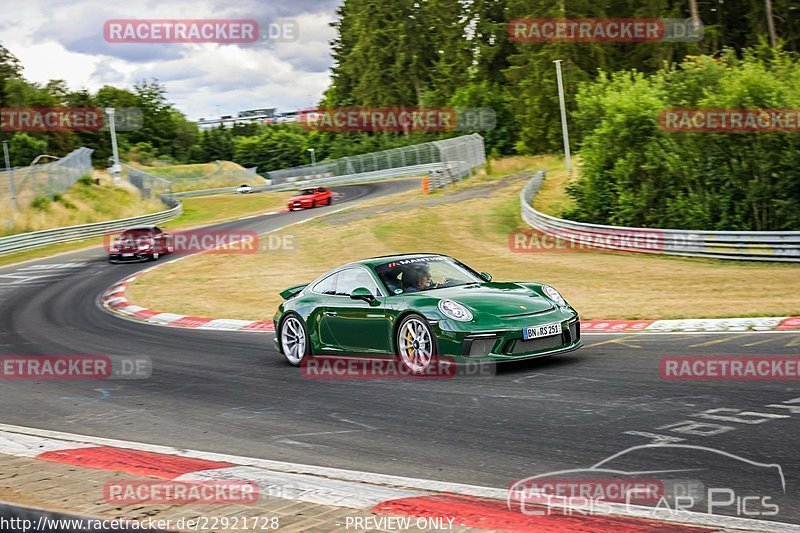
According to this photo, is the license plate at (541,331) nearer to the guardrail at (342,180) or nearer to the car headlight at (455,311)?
the car headlight at (455,311)

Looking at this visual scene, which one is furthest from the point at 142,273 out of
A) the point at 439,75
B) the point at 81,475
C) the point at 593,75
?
the point at 439,75

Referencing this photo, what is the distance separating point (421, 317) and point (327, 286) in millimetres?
1971

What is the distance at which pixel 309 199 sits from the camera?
171ft

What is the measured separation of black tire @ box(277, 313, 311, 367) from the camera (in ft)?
38.4

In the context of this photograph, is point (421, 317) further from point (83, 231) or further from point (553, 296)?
point (83, 231)

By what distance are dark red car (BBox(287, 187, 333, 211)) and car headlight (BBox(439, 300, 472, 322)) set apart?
140ft

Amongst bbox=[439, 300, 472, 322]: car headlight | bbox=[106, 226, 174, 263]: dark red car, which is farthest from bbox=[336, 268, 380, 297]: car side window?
bbox=[106, 226, 174, 263]: dark red car

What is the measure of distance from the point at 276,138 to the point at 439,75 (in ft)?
125

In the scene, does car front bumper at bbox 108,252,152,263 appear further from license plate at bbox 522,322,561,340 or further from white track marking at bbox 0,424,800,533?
license plate at bbox 522,322,561,340

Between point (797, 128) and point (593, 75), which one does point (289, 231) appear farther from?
point (593, 75)

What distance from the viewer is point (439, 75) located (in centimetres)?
9788

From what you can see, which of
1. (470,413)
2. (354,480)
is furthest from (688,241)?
(354,480)

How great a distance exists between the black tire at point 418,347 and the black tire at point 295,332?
165 cm

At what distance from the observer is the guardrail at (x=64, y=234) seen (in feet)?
134
